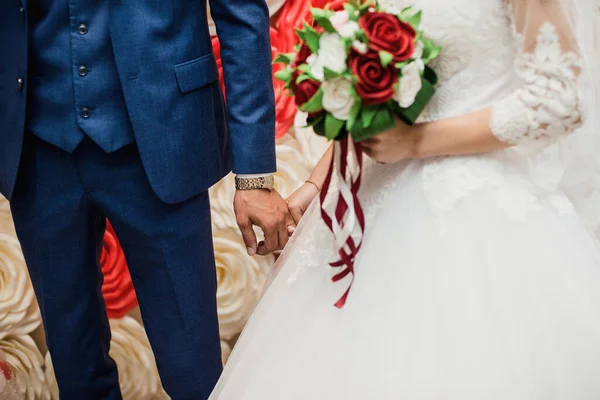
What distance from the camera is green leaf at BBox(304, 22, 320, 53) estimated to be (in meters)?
0.83

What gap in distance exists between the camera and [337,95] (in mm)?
821

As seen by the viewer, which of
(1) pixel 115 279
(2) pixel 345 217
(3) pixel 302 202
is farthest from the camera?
(1) pixel 115 279

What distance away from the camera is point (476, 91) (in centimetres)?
93

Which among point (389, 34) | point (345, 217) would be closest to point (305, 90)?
point (389, 34)

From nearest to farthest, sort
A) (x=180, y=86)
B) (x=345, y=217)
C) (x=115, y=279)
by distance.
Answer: (x=345, y=217), (x=180, y=86), (x=115, y=279)

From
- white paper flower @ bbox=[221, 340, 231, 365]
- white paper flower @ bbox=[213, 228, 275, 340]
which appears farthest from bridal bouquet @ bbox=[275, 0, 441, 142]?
white paper flower @ bbox=[221, 340, 231, 365]

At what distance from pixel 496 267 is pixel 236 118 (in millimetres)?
518

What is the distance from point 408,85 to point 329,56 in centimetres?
10

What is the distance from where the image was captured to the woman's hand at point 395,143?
3.02 feet

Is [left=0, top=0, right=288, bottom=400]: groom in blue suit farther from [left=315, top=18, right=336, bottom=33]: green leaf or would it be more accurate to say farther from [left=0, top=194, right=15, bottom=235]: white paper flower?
[left=0, top=194, right=15, bottom=235]: white paper flower

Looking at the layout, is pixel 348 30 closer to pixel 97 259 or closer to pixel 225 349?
pixel 97 259

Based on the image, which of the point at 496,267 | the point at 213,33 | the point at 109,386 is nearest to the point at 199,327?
the point at 109,386

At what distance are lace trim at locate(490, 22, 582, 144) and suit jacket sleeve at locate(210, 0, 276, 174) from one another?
1.41 feet

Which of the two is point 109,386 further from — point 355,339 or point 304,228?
point 355,339
